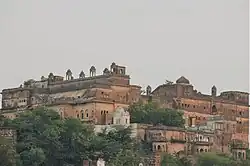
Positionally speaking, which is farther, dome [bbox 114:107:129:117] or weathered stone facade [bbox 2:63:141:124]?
weathered stone facade [bbox 2:63:141:124]

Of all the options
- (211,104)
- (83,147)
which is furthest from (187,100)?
(83,147)

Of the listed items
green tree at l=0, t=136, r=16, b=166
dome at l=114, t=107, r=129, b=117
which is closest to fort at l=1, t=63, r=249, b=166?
dome at l=114, t=107, r=129, b=117

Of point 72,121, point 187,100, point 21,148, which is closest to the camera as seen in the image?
point 21,148

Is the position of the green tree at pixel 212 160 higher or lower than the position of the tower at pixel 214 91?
lower

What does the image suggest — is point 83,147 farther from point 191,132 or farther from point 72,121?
point 191,132

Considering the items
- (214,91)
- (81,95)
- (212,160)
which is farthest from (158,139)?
(214,91)

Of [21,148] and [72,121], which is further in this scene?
[72,121]

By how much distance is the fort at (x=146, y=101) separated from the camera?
3784 cm

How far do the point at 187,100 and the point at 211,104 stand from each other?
1375mm

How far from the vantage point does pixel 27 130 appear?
33.8 meters

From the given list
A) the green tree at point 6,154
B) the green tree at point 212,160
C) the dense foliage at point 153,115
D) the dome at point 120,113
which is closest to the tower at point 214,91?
the dense foliage at point 153,115

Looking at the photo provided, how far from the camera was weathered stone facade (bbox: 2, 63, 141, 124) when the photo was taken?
3938cm

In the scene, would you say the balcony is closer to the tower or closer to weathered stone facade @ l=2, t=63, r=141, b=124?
weathered stone facade @ l=2, t=63, r=141, b=124

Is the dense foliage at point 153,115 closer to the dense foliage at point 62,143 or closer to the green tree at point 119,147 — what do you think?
the green tree at point 119,147
